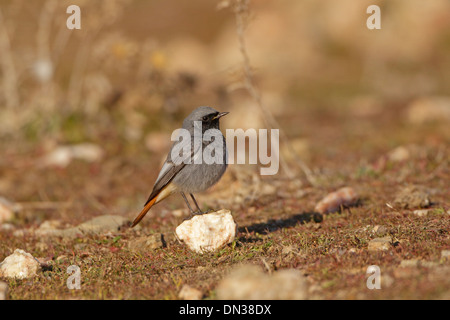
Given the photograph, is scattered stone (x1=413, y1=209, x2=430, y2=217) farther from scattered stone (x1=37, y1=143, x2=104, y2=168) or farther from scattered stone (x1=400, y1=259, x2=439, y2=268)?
scattered stone (x1=37, y1=143, x2=104, y2=168)

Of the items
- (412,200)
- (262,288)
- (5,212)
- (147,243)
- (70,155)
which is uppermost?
(70,155)

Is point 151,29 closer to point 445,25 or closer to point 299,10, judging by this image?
point 299,10

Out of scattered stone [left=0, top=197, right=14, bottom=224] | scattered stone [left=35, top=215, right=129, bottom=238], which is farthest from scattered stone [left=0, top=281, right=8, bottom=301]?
scattered stone [left=0, top=197, right=14, bottom=224]

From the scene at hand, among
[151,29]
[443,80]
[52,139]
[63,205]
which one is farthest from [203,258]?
[151,29]

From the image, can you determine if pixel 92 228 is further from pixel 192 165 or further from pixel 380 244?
pixel 380 244

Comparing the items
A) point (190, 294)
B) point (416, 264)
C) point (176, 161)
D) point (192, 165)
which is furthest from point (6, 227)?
point (416, 264)

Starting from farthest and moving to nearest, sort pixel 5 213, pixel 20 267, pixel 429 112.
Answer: pixel 429 112 < pixel 5 213 < pixel 20 267
